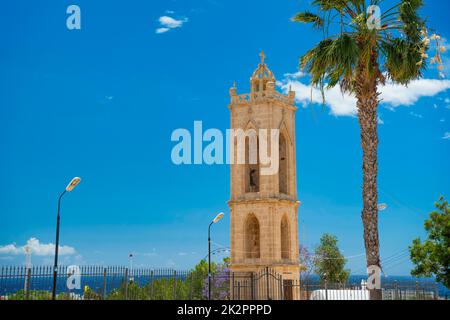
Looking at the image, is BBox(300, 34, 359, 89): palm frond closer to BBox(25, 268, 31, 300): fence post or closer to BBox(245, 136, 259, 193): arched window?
BBox(25, 268, 31, 300): fence post

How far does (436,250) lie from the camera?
3266 centimetres

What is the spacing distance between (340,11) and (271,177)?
17.8m

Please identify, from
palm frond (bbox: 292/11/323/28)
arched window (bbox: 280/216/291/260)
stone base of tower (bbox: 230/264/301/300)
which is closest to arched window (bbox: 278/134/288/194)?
arched window (bbox: 280/216/291/260)

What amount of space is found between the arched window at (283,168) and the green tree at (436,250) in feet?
31.8

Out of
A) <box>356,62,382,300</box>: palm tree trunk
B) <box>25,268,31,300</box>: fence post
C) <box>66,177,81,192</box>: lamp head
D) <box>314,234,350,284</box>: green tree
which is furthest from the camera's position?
<box>314,234,350,284</box>: green tree

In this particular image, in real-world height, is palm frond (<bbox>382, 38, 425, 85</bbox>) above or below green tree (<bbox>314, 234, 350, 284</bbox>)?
above

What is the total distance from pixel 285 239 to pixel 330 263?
22989 millimetres

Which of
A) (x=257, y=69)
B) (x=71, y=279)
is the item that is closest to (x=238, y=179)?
(x=257, y=69)

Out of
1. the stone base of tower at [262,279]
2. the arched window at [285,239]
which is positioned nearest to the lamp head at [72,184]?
the stone base of tower at [262,279]

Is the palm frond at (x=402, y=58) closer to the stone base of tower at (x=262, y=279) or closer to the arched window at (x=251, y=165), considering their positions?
the stone base of tower at (x=262, y=279)

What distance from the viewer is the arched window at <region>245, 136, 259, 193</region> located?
38.6 m

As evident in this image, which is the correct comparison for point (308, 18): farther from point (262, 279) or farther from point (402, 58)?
point (262, 279)

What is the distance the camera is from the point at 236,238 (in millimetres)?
38250

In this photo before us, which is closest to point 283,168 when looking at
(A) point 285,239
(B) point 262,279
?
(A) point 285,239
